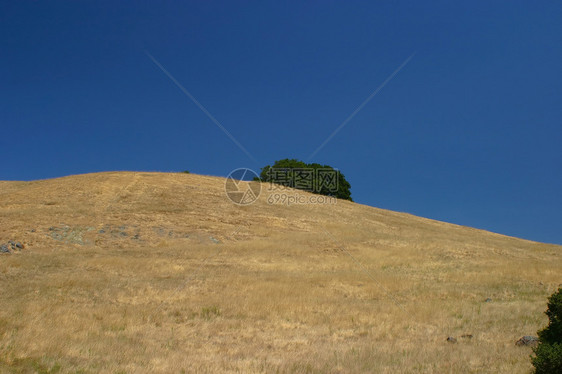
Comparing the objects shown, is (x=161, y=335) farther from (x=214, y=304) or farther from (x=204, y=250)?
(x=204, y=250)

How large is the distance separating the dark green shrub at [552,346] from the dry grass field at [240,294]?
2.62 ft

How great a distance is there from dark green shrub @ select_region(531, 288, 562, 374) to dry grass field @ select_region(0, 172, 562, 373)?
2.62 feet

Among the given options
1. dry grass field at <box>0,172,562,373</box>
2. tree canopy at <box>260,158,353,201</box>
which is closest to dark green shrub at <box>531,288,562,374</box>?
dry grass field at <box>0,172,562,373</box>

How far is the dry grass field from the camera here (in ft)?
28.6

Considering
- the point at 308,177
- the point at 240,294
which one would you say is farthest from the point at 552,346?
the point at 308,177

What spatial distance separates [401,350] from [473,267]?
17.4 m

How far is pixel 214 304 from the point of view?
1471cm

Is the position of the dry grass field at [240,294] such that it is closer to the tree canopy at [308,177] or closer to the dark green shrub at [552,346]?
the dark green shrub at [552,346]

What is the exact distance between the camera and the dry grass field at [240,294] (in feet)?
28.6

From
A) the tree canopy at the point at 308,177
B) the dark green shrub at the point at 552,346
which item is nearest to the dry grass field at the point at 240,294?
the dark green shrub at the point at 552,346

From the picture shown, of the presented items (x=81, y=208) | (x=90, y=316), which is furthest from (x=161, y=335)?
(x=81, y=208)

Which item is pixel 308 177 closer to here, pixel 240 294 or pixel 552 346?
pixel 240 294

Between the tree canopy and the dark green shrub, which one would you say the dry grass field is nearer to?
the dark green shrub

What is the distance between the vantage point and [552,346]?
273 inches
